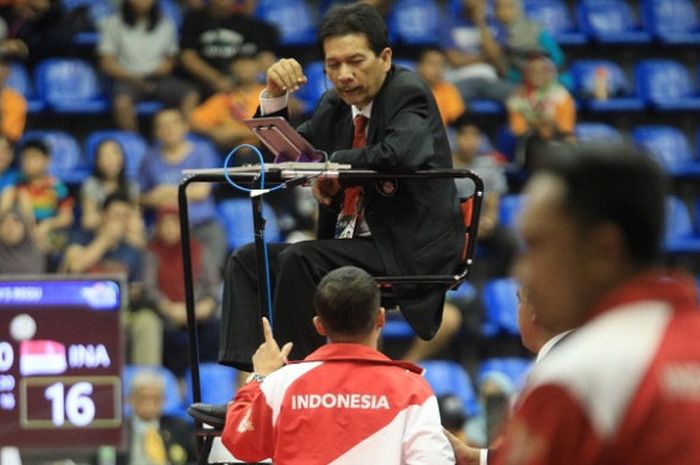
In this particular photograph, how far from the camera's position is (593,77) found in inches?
516

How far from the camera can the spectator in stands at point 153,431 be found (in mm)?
9398

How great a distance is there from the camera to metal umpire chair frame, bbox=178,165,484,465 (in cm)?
507

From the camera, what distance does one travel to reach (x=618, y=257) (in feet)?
6.78

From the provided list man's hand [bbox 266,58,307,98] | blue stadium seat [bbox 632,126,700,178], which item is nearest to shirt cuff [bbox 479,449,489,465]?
man's hand [bbox 266,58,307,98]

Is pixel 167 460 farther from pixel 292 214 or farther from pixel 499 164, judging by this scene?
pixel 499 164

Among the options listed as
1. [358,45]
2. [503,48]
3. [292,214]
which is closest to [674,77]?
[503,48]

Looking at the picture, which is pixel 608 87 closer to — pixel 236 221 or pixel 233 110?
pixel 233 110

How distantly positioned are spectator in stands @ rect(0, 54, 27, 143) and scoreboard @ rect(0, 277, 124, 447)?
4.87 m

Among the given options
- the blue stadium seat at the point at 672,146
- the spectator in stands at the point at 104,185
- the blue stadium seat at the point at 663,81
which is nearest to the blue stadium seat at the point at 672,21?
the blue stadium seat at the point at 663,81

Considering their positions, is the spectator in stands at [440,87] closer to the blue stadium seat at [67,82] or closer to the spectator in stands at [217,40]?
the spectator in stands at [217,40]

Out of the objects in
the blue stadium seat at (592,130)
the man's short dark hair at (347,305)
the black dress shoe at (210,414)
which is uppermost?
the man's short dark hair at (347,305)

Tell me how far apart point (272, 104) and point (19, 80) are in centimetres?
766

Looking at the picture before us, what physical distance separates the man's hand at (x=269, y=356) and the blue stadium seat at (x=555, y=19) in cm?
907

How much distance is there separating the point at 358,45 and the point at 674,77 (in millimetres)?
8762
